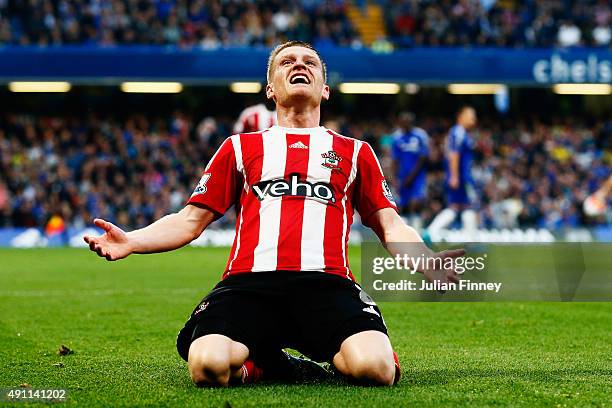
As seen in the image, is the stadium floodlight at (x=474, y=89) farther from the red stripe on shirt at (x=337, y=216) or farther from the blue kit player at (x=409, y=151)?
the red stripe on shirt at (x=337, y=216)

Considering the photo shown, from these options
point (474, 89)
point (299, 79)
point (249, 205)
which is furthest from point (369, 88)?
point (249, 205)

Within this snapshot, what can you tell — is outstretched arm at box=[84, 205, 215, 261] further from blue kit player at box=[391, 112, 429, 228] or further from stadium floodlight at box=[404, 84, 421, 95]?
stadium floodlight at box=[404, 84, 421, 95]

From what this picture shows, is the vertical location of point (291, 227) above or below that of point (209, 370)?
above

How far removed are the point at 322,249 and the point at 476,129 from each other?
79.4 ft

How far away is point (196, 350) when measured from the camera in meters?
4.51

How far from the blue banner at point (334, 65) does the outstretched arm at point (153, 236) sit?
2096 cm

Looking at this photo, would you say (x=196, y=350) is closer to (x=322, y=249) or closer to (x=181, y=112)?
(x=322, y=249)

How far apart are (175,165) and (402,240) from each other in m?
21.3

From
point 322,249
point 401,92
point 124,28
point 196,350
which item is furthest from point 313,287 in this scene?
point 401,92

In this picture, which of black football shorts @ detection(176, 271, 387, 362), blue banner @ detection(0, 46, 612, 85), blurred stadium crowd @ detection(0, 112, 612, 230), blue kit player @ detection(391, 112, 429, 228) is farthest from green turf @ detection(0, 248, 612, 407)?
blue banner @ detection(0, 46, 612, 85)

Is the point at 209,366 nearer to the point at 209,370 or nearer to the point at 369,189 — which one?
the point at 209,370

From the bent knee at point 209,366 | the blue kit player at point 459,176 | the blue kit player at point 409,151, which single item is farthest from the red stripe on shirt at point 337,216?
the blue kit player at point 409,151

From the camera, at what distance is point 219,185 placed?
4996 mm

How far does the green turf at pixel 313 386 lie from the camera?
4.39 meters
